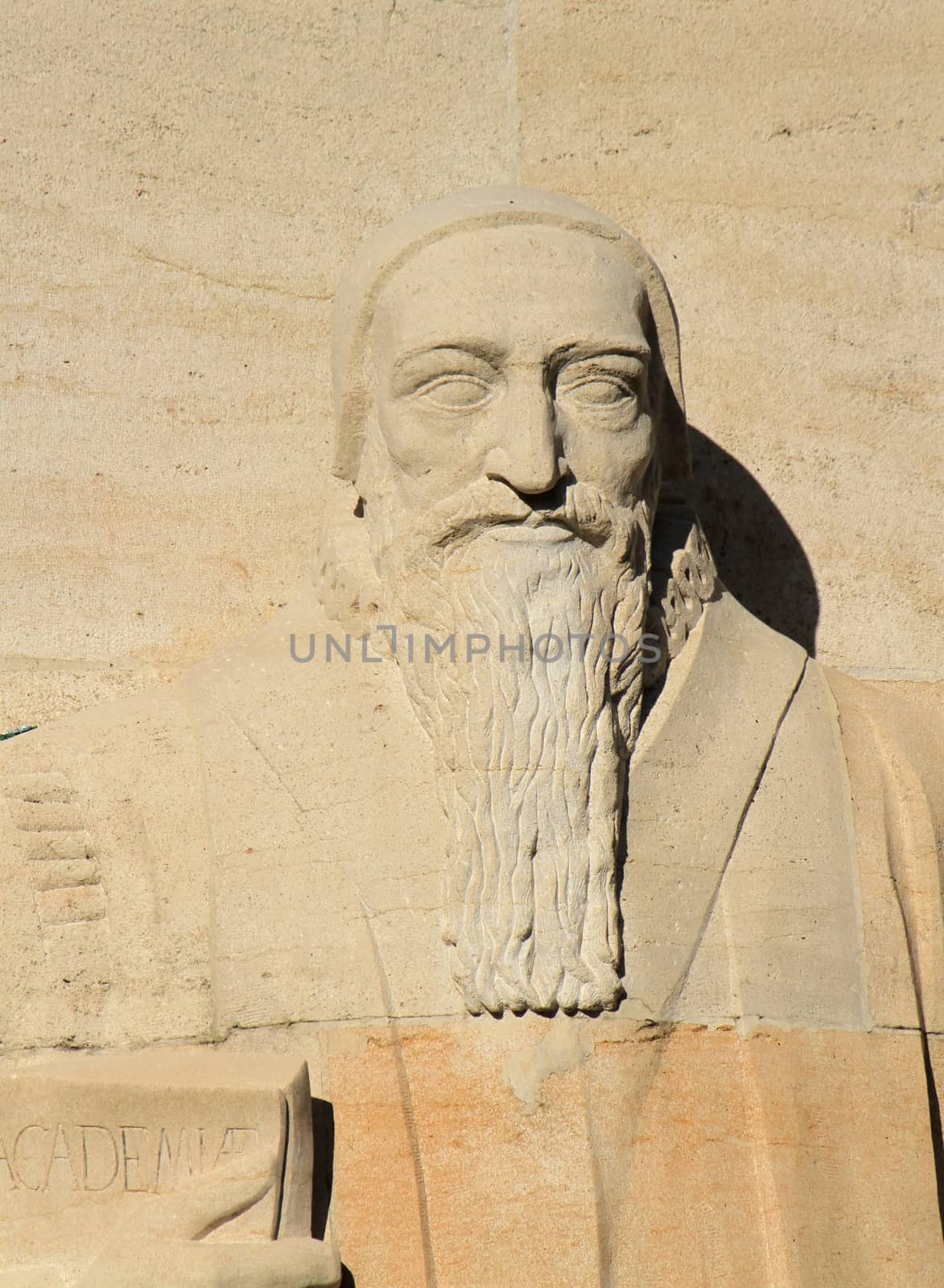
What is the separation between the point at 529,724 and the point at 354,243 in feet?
7.01

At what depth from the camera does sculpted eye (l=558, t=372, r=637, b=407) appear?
5.64 m

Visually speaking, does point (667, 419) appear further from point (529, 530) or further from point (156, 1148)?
point (156, 1148)

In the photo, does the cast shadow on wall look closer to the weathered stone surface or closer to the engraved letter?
the weathered stone surface

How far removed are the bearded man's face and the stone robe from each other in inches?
3.7

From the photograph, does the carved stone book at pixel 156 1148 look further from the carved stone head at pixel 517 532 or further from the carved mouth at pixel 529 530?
the carved mouth at pixel 529 530

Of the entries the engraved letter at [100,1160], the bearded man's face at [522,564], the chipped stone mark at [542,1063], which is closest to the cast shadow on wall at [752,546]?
the bearded man's face at [522,564]

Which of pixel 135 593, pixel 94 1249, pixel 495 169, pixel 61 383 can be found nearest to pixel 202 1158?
pixel 94 1249

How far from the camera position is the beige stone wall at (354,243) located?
679 cm

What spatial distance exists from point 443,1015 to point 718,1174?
0.63 m

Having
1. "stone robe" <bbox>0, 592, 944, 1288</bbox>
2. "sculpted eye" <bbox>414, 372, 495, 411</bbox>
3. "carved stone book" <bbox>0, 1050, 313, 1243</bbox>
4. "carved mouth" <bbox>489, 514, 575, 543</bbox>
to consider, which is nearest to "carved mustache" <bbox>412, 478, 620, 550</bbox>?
"carved mouth" <bbox>489, 514, 575, 543</bbox>

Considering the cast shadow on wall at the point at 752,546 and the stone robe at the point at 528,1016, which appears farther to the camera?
the cast shadow on wall at the point at 752,546

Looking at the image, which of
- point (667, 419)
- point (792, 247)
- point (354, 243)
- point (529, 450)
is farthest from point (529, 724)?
point (792, 247)

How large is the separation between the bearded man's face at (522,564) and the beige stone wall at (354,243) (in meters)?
1.14

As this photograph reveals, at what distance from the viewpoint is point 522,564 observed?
550 centimetres
